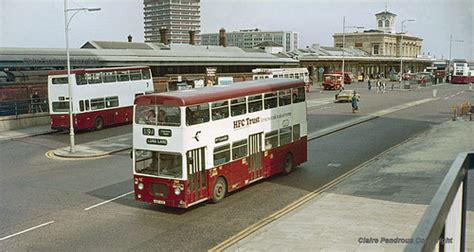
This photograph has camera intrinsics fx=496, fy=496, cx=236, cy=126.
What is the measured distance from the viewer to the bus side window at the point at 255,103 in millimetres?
18812

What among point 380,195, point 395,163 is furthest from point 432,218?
point 395,163

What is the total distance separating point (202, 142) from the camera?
52.8 ft

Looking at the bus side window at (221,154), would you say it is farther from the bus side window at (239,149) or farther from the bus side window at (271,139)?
the bus side window at (271,139)

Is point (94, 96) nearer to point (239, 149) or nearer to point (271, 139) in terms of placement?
point (271, 139)

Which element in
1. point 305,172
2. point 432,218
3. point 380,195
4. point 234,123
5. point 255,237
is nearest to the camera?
point 432,218

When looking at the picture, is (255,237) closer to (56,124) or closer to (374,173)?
(374,173)

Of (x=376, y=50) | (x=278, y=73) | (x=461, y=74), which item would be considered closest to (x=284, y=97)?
(x=278, y=73)

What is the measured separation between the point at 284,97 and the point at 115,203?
8.27m

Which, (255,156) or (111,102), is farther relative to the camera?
(111,102)

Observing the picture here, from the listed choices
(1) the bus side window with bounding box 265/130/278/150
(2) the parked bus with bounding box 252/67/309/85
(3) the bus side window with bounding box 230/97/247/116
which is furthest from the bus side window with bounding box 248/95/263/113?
(2) the parked bus with bounding box 252/67/309/85

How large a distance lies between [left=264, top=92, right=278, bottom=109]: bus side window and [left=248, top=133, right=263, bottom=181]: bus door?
1.32 m

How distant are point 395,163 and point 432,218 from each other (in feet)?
68.3

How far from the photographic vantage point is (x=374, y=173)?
2031 cm

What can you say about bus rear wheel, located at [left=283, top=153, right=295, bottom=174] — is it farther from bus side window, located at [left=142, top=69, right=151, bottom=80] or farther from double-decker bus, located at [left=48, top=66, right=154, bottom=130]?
bus side window, located at [left=142, top=69, right=151, bottom=80]
